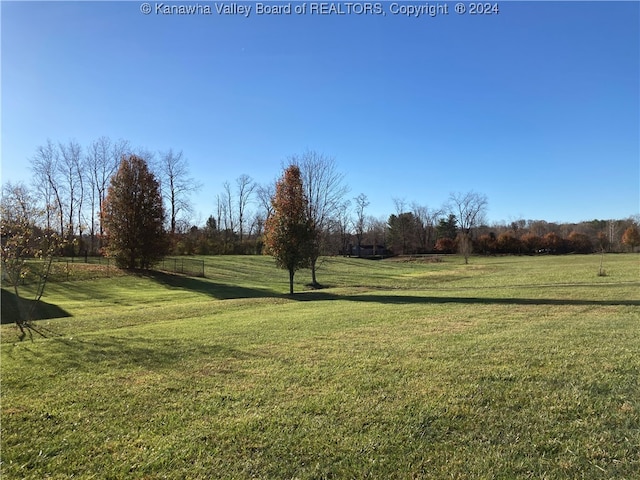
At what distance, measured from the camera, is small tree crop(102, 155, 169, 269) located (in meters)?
31.8

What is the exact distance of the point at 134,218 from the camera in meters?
32.2

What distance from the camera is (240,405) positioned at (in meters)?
4.63

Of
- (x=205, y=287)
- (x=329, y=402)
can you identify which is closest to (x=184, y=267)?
(x=205, y=287)

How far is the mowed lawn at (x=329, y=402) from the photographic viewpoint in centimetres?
338

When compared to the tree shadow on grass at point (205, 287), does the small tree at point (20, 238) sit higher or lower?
higher

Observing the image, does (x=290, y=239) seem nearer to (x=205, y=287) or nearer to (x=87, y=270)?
(x=205, y=287)

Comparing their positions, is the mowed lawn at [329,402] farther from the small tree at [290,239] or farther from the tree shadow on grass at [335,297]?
the small tree at [290,239]

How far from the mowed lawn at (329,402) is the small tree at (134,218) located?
23729 millimetres

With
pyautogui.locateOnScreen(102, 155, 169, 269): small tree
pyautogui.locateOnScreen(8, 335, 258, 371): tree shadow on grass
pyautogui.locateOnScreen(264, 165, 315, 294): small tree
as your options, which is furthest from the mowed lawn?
pyautogui.locateOnScreen(102, 155, 169, 269): small tree

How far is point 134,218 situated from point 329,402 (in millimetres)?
31291

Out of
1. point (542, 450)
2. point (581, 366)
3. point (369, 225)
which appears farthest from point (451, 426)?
point (369, 225)

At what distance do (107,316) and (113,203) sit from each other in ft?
71.9

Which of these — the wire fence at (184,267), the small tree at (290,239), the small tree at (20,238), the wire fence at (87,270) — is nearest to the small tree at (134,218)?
the wire fence at (87,270)

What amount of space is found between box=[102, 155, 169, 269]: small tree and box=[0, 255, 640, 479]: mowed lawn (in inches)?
934
